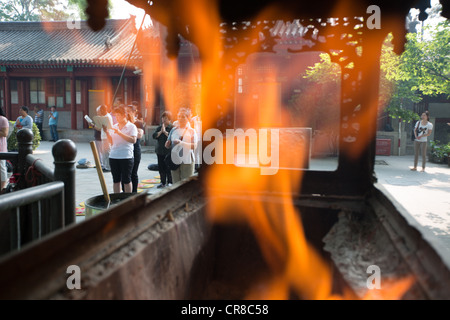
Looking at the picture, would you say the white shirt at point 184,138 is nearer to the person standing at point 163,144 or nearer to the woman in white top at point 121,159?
the person standing at point 163,144

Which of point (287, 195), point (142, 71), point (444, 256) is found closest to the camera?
point (444, 256)

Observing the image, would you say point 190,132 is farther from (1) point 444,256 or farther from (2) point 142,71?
(2) point 142,71

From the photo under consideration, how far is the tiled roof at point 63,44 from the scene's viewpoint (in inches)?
760

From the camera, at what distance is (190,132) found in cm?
683

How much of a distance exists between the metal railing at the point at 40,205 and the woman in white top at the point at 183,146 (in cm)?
361

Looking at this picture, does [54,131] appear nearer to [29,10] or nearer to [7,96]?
[7,96]

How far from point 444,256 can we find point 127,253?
1522mm

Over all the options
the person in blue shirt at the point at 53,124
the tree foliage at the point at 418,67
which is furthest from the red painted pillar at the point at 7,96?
the tree foliage at the point at 418,67

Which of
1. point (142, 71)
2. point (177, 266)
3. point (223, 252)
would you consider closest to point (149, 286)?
point (177, 266)

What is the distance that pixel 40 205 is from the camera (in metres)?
2.31

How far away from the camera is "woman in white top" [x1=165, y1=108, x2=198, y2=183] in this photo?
264 inches

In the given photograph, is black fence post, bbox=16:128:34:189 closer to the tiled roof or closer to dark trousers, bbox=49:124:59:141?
the tiled roof

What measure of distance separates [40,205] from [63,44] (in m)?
22.5

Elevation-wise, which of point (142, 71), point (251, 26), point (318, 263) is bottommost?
point (318, 263)
